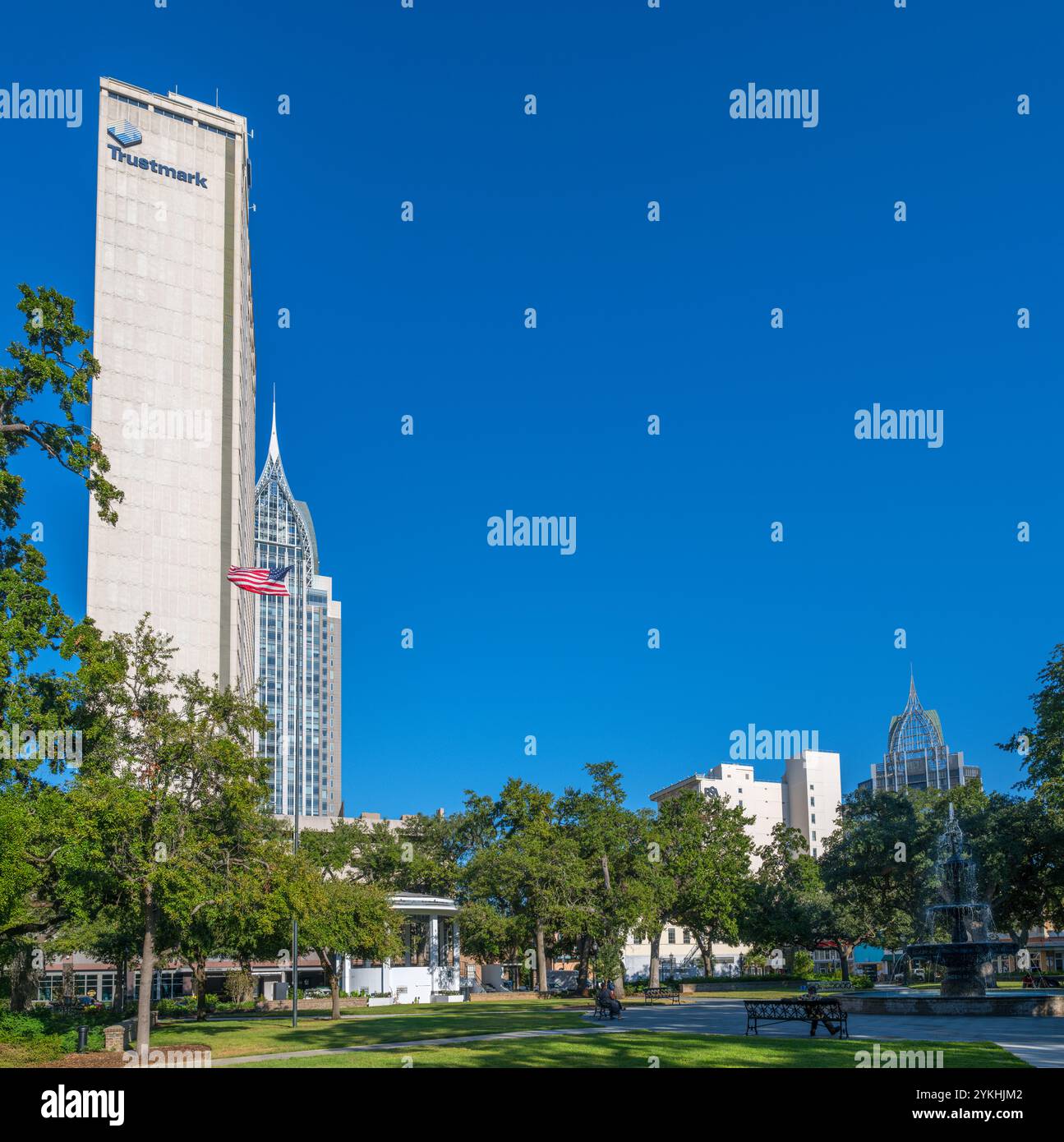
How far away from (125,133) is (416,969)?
86506mm

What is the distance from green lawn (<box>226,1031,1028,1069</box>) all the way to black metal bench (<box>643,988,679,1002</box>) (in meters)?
23.3

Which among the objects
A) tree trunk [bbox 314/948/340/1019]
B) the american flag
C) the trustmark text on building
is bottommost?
tree trunk [bbox 314/948/340/1019]

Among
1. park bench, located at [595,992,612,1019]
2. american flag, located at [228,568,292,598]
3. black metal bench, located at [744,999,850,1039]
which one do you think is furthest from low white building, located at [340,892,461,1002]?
black metal bench, located at [744,999,850,1039]

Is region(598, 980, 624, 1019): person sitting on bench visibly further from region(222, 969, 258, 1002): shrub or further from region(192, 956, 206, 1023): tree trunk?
region(222, 969, 258, 1002): shrub

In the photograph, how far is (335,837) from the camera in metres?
81.1

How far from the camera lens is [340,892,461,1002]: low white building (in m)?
66.3

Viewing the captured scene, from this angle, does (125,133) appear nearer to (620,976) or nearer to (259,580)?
(259,580)

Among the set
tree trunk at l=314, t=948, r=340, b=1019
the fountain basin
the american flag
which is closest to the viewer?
the fountain basin

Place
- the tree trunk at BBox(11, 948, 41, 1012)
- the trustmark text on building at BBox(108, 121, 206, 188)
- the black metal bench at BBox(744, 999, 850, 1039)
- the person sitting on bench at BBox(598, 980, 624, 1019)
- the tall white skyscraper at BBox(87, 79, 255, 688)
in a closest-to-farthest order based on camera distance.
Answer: the black metal bench at BBox(744, 999, 850, 1039)
the person sitting on bench at BBox(598, 980, 624, 1019)
the tree trunk at BBox(11, 948, 41, 1012)
the tall white skyscraper at BBox(87, 79, 255, 688)
the trustmark text on building at BBox(108, 121, 206, 188)

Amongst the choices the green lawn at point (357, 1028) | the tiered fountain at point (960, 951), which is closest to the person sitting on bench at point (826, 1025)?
the green lawn at point (357, 1028)

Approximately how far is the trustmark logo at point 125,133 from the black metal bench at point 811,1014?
106979 mm

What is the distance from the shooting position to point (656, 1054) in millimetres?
24453
